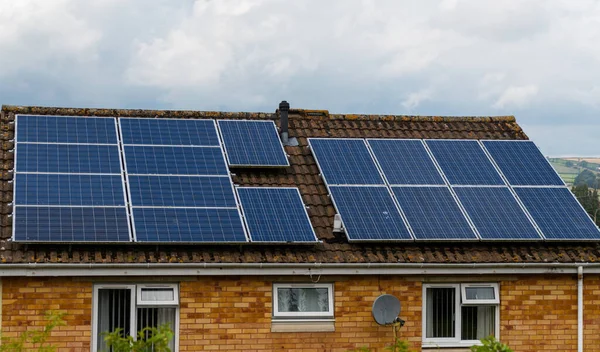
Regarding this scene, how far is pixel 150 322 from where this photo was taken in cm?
1867

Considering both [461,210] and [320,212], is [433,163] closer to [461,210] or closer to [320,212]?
[461,210]

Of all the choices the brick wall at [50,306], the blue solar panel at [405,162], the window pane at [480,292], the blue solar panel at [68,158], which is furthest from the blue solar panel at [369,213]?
the brick wall at [50,306]

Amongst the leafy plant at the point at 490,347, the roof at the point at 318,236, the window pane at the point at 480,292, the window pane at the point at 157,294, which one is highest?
the roof at the point at 318,236

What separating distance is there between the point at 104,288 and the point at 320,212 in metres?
4.53

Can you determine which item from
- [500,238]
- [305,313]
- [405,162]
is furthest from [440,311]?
[405,162]

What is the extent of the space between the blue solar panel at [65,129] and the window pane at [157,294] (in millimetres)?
3816

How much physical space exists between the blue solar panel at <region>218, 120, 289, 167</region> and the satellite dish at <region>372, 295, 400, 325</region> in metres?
3.76

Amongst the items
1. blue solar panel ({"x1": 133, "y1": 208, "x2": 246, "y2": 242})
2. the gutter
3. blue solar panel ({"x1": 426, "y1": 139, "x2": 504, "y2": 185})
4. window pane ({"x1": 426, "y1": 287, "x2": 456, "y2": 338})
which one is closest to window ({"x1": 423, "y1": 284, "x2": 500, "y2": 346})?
window pane ({"x1": 426, "y1": 287, "x2": 456, "y2": 338})

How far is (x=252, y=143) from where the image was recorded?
21844 millimetres

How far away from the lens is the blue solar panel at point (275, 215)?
1909 centimetres

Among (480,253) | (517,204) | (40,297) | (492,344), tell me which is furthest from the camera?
(517,204)

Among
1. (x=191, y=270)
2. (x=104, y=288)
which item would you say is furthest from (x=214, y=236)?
(x=104, y=288)

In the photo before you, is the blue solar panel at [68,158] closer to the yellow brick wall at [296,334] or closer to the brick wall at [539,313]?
the yellow brick wall at [296,334]

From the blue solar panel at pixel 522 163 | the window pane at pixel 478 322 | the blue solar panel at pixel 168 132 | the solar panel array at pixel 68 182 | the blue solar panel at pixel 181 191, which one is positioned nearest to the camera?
the solar panel array at pixel 68 182
